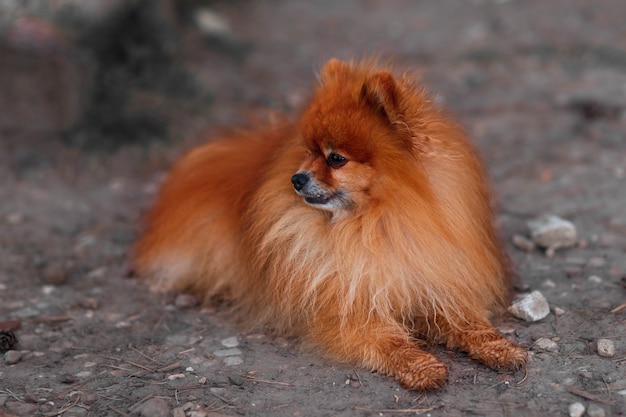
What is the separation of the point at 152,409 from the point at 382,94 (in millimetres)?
1724

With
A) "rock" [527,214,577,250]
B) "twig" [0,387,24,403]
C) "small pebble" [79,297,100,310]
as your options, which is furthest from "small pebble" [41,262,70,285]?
"rock" [527,214,577,250]

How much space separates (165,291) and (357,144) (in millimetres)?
1813

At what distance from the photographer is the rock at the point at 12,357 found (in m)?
3.70

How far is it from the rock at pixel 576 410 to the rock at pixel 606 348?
0.49 meters

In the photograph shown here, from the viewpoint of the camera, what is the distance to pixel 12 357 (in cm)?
371

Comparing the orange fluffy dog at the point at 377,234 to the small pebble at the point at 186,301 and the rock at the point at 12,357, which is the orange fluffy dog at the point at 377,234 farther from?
the rock at the point at 12,357

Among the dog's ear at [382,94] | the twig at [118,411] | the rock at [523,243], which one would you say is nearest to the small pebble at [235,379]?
the twig at [118,411]

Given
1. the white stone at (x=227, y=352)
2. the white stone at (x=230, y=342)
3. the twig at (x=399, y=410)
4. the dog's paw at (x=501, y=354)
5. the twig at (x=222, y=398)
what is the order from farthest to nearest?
the white stone at (x=230, y=342), the white stone at (x=227, y=352), the dog's paw at (x=501, y=354), the twig at (x=222, y=398), the twig at (x=399, y=410)

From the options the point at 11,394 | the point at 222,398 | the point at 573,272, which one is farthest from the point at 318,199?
the point at 573,272

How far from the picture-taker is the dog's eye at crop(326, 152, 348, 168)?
3557 millimetres

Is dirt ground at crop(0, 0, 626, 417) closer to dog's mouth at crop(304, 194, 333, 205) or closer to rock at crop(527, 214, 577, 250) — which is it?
rock at crop(527, 214, 577, 250)

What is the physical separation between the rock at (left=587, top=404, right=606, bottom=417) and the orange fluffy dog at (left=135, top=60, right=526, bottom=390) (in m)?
0.42

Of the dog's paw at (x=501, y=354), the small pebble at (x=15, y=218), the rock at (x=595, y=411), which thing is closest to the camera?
the rock at (x=595, y=411)

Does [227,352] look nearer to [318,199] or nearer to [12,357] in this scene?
[318,199]
